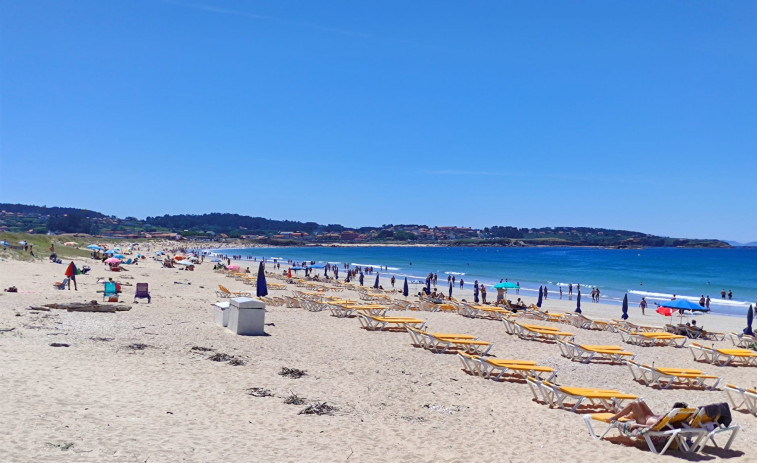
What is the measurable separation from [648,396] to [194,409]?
23.9 ft

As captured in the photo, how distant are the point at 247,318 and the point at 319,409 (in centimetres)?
598

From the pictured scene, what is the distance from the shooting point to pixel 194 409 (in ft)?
22.2

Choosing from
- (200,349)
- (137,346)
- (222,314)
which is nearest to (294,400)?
(200,349)

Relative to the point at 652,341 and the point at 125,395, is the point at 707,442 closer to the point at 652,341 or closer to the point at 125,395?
the point at 125,395

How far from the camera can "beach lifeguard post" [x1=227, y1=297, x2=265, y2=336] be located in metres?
12.7

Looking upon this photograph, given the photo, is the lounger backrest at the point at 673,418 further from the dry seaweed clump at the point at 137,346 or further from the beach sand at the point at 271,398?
the dry seaweed clump at the point at 137,346

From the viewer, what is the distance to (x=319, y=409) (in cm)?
716

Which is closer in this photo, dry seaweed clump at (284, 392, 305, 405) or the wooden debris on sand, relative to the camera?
dry seaweed clump at (284, 392, 305, 405)

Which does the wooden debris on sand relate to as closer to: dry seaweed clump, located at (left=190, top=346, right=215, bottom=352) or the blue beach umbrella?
dry seaweed clump, located at (left=190, top=346, right=215, bottom=352)

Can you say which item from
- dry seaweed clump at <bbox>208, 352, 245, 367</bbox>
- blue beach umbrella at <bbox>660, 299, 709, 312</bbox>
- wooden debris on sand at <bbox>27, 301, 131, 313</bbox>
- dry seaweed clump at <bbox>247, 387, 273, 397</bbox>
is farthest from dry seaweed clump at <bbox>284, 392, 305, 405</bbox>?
blue beach umbrella at <bbox>660, 299, 709, 312</bbox>

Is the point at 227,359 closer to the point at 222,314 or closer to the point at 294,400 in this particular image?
the point at 294,400

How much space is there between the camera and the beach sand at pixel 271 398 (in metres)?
5.58

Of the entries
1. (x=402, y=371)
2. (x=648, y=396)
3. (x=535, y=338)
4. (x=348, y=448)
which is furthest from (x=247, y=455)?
(x=535, y=338)

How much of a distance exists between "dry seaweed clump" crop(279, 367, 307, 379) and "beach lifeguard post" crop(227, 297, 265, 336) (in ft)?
11.9
